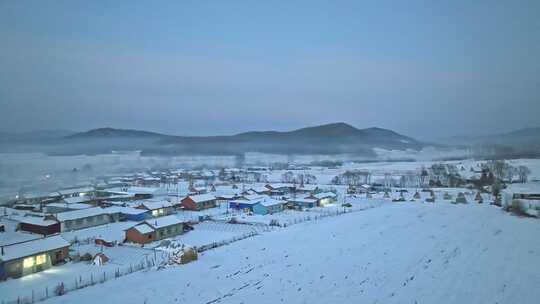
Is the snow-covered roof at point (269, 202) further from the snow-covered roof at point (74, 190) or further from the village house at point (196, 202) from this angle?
the snow-covered roof at point (74, 190)

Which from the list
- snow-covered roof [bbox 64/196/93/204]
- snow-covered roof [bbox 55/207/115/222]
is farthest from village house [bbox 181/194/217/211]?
snow-covered roof [bbox 64/196/93/204]

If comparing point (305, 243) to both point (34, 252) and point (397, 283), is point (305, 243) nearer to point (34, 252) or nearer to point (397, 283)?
point (397, 283)

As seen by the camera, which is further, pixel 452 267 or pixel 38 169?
pixel 38 169

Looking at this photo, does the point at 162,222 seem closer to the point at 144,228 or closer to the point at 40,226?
the point at 144,228

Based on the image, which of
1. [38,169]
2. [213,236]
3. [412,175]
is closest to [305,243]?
[213,236]

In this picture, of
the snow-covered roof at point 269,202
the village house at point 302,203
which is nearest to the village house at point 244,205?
the snow-covered roof at point 269,202
